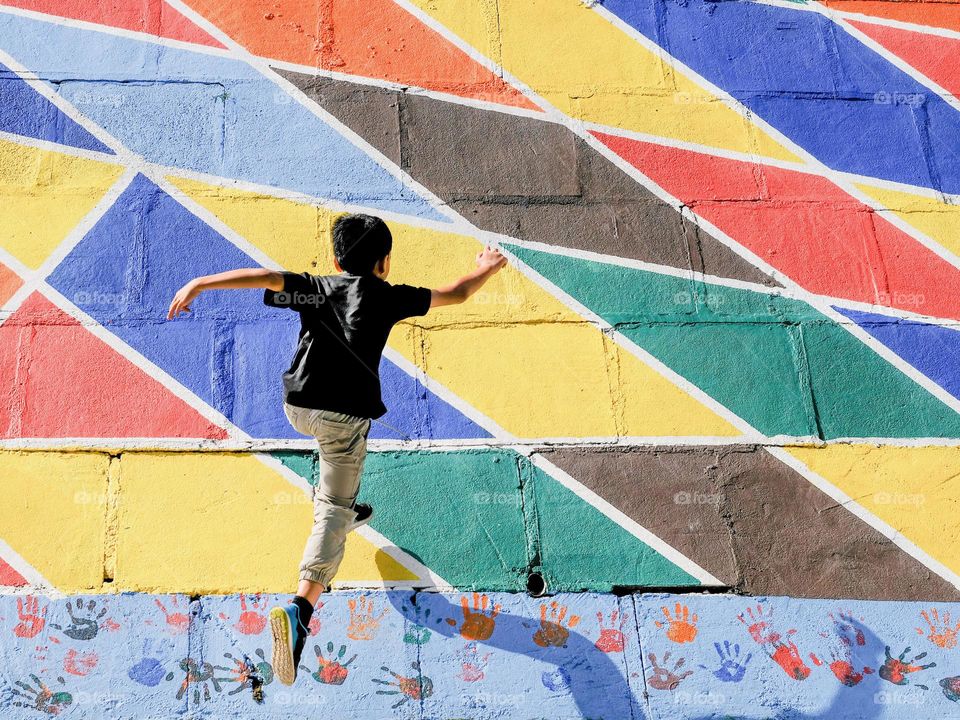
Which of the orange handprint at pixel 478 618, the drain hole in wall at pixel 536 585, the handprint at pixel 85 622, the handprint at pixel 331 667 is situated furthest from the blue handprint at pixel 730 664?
the handprint at pixel 85 622

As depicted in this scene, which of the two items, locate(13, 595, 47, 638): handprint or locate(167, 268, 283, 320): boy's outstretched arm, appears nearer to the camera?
locate(167, 268, 283, 320): boy's outstretched arm

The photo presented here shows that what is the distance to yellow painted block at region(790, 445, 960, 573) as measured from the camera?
207 inches

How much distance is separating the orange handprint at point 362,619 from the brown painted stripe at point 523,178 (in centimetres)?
217

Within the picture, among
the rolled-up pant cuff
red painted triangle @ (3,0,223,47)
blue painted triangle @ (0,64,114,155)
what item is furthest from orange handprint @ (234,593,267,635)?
red painted triangle @ (3,0,223,47)

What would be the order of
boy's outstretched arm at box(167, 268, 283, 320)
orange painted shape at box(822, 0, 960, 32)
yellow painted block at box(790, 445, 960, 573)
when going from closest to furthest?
boy's outstretched arm at box(167, 268, 283, 320) → yellow painted block at box(790, 445, 960, 573) → orange painted shape at box(822, 0, 960, 32)

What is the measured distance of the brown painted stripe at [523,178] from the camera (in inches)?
233

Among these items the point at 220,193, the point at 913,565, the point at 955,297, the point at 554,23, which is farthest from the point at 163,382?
the point at 955,297

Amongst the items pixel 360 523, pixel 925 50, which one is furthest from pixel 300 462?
pixel 925 50

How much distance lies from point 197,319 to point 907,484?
3671mm

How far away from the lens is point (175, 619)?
15.5ft

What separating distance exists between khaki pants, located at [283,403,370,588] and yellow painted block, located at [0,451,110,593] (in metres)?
1.11

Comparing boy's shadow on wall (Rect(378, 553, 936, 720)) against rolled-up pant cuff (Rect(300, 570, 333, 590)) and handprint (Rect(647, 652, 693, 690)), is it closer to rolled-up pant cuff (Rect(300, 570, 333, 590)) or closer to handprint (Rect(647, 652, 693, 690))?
handprint (Rect(647, 652, 693, 690))

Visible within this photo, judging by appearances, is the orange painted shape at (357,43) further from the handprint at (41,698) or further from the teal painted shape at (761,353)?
the handprint at (41,698)

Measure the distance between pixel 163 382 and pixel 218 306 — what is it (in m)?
0.49
